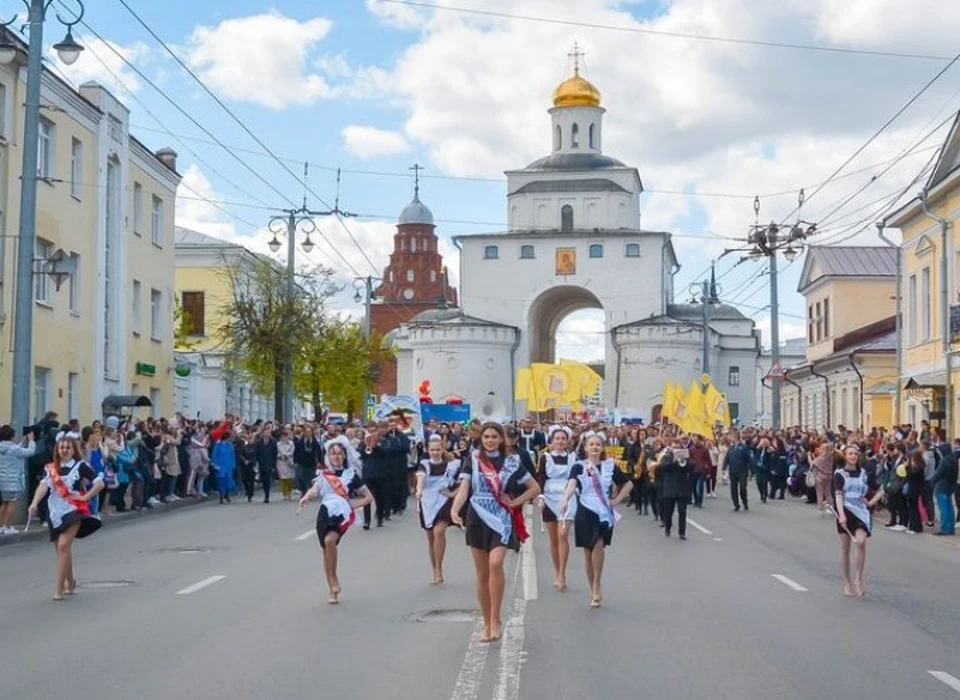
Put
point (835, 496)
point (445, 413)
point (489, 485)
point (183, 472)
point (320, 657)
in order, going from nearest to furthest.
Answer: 1. point (320, 657)
2. point (489, 485)
3. point (835, 496)
4. point (183, 472)
5. point (445, 413)

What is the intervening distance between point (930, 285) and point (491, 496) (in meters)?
30.7

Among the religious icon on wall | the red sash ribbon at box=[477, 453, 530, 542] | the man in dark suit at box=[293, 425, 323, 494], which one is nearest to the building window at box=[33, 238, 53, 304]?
the man in dark suit at box=[293, 425, 323, 494]

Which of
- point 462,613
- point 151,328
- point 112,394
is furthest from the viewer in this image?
point 151,328

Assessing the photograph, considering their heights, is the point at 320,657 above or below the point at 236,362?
below

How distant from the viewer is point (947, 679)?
9852mm

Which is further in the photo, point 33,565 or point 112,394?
point 112,394

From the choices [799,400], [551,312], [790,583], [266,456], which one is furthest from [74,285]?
[551,312]

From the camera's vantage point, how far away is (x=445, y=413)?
174 ft

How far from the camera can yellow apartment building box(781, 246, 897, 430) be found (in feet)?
173

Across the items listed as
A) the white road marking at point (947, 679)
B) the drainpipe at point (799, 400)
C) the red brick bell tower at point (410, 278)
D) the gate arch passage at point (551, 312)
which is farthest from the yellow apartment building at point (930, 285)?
the red brick bell tower at point (410, 278)

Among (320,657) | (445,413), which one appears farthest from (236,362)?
(320,657)

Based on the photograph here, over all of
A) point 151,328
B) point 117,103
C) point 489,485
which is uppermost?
point 117,103

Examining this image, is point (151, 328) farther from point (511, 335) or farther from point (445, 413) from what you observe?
point (511, 335)

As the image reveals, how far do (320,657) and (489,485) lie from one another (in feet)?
7.00
